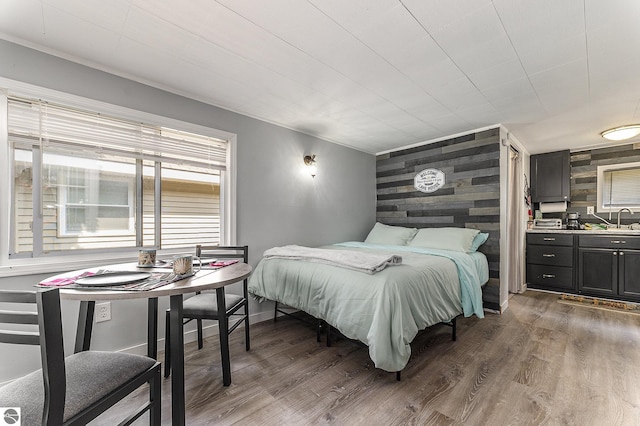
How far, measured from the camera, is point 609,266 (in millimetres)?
3539

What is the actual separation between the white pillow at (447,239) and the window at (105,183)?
7.71 ft

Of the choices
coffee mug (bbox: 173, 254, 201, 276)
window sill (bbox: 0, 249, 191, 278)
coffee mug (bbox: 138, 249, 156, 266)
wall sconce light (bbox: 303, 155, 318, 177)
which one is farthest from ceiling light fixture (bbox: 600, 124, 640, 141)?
window sill (bbox: 0, 249, 191, 278)

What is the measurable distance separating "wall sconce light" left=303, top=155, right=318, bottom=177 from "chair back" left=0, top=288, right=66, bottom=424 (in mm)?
2829

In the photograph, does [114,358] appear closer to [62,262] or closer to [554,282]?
[62,262]

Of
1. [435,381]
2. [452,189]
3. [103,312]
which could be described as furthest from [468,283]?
[103,312]

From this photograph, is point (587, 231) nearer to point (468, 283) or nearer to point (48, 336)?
point (468, 283)

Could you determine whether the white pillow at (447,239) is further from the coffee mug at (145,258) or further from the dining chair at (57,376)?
the dining chair at (57,376)

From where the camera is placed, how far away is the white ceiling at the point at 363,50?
4.85 feet

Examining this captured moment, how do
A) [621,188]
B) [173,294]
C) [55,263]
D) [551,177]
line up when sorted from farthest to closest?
[551,177] < [621,188] < [55,263] < [173,294]

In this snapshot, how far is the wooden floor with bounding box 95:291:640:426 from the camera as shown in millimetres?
1523

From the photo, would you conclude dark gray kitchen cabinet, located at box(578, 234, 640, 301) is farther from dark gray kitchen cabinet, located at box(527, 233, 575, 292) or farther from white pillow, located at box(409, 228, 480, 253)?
white pillow, located at box(409, 228, 480, 253)

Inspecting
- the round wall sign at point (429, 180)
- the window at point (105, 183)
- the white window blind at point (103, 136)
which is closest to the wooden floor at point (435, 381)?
the window at point (105, 183)

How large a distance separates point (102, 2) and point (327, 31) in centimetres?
121

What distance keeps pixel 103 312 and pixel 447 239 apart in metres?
3.32
